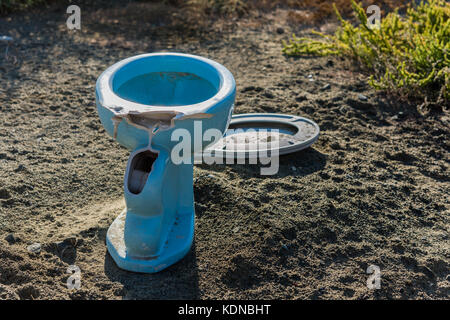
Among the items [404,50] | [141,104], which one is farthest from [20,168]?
[404,50]

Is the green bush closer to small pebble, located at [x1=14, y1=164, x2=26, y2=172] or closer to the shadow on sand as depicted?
the shadow on sand

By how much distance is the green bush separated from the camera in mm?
3730

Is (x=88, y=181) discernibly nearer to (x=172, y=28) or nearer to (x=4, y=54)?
(x=4, y=54)

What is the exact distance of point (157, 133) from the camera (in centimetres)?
212

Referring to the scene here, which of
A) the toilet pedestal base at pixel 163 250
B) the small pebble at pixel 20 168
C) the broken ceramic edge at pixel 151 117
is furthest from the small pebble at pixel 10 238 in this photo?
the broken ceramic edge at pixel 151 117

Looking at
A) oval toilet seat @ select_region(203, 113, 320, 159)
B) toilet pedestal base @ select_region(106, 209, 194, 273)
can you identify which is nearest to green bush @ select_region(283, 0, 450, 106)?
oval toilet seat @ select_region(203, 113, 320, 159)

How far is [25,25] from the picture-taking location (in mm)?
5070

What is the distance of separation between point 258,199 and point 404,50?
2.19m

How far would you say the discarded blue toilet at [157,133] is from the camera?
213 centimetres

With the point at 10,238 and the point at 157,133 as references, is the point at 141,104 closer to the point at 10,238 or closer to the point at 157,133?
the point at 157,133

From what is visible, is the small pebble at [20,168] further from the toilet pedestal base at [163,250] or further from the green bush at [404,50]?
the green bush at [404,50]

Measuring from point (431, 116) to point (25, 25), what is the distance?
3.60 metres
